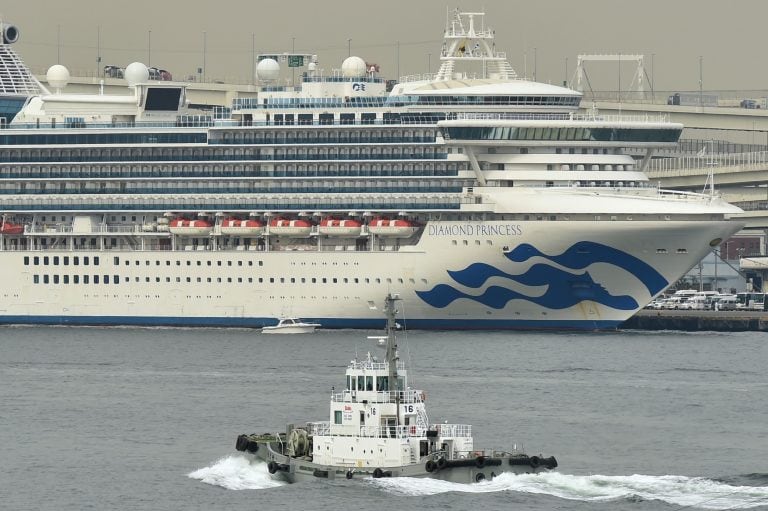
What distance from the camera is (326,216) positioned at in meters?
88.6

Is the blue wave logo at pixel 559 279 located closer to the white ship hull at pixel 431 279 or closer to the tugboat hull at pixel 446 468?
the white ship hull at pixel 431 279

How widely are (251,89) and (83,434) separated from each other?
79.8 m

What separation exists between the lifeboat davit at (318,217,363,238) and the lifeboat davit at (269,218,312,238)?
0.61 metres

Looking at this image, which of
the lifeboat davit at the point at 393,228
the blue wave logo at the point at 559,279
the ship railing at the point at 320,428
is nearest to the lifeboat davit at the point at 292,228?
the lifeboat davit at the point at 393,228

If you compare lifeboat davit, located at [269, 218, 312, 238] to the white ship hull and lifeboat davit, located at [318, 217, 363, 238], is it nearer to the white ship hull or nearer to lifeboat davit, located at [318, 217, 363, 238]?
lifeboat davit, located at [318, 217, 363, 238]

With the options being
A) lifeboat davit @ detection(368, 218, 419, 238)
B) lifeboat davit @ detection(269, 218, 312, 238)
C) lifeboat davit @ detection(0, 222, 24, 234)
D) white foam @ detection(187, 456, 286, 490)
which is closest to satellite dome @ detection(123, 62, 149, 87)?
lifeboat davit @ detection(0, 222, 24, 234)

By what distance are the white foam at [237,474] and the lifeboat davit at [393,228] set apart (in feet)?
119

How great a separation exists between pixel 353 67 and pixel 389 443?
45.7m

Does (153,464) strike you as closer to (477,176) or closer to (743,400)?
(743,400)

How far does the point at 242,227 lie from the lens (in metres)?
89.0

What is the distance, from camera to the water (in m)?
46.4

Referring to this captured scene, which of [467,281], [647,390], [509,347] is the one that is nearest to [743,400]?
[647,390]

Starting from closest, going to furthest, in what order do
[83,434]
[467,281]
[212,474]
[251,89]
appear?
1. [212,474]
2. [83,434]
3. [467,281]
4. [251,89]

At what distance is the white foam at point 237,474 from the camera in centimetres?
4844
